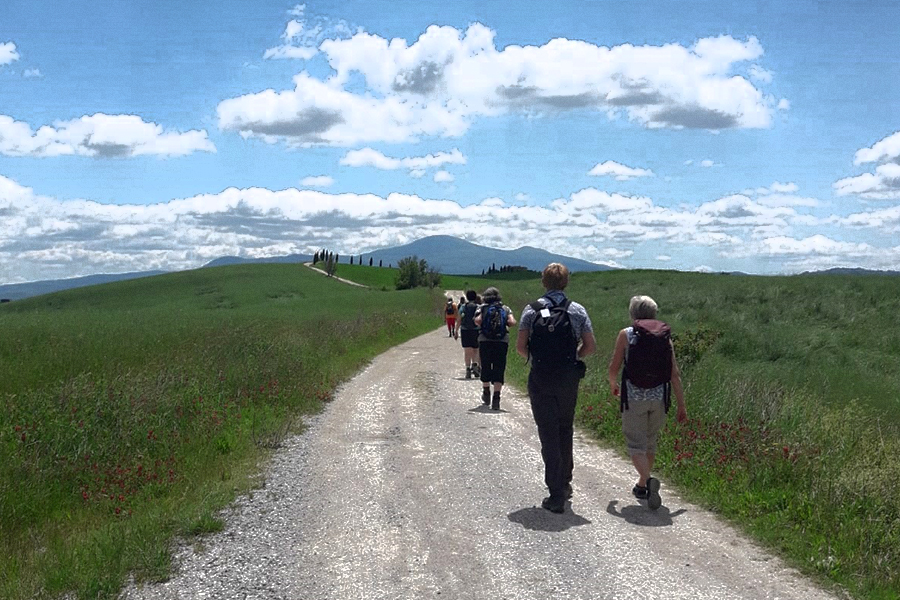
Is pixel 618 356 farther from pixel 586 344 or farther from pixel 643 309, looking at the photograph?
pixel 643 309

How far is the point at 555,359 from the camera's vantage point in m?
7.66

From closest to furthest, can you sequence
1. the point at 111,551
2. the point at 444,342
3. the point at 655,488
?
the point at 111,551, the point at 655,488, the point at 444,342

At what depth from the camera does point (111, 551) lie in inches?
242

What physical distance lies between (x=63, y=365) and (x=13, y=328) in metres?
7.59

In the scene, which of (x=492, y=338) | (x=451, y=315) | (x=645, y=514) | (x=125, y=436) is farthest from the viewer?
(x=451, y=315)

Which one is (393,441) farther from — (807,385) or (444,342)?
(444,342)

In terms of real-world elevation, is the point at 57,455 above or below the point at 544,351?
below

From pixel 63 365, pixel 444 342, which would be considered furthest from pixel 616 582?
pixel 444 342

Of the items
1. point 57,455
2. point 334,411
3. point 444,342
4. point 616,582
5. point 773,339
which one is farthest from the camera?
point 444,342

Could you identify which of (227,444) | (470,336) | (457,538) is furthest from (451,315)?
(457,538)

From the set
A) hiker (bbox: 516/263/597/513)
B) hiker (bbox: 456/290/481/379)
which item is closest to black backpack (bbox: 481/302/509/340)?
hiker (bbox: 456/290/481/379)

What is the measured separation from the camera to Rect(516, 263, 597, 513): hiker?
7613 millimetres

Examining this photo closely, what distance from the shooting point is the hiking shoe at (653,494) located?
7.39 m

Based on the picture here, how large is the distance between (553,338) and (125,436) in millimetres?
5811
